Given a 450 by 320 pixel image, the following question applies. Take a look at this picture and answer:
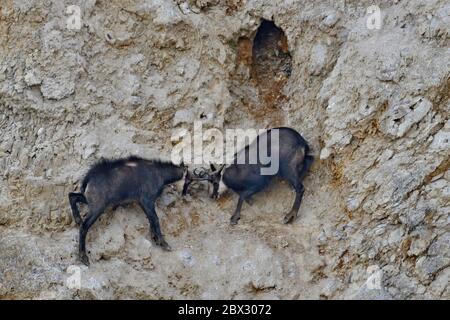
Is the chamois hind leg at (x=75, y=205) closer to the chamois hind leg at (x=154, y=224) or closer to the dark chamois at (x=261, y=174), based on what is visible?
the chamois hind leg at (x=154, y=224)

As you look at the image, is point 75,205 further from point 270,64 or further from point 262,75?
point 270,64

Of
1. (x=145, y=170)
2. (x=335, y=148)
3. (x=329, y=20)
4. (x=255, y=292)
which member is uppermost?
(x=329, y=20)

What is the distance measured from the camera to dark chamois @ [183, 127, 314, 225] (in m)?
13.3

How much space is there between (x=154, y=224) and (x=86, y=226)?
3.31ft

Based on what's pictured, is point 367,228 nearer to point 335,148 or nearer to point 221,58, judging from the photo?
point 335,148

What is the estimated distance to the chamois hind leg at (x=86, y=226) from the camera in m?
12.2

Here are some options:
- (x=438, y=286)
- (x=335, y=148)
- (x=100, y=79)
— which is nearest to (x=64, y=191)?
(x=100, y=79)

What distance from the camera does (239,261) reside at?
41.3 feet

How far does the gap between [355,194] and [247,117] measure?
2.44 m

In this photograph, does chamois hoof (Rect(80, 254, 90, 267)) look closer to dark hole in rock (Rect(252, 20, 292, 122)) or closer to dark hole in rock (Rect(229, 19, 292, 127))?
dark hole in rock (Rect(229, 19, 292, 127))

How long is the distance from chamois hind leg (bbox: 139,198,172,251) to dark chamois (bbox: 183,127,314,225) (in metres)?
0.87

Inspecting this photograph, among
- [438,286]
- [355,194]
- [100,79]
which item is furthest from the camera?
→ [100,79]

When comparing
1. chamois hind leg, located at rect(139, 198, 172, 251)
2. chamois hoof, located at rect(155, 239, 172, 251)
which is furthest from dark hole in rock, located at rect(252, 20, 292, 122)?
chamois hoof, located at rect(155, 239, 172, 251)

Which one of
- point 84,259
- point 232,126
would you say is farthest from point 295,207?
point 84,259
